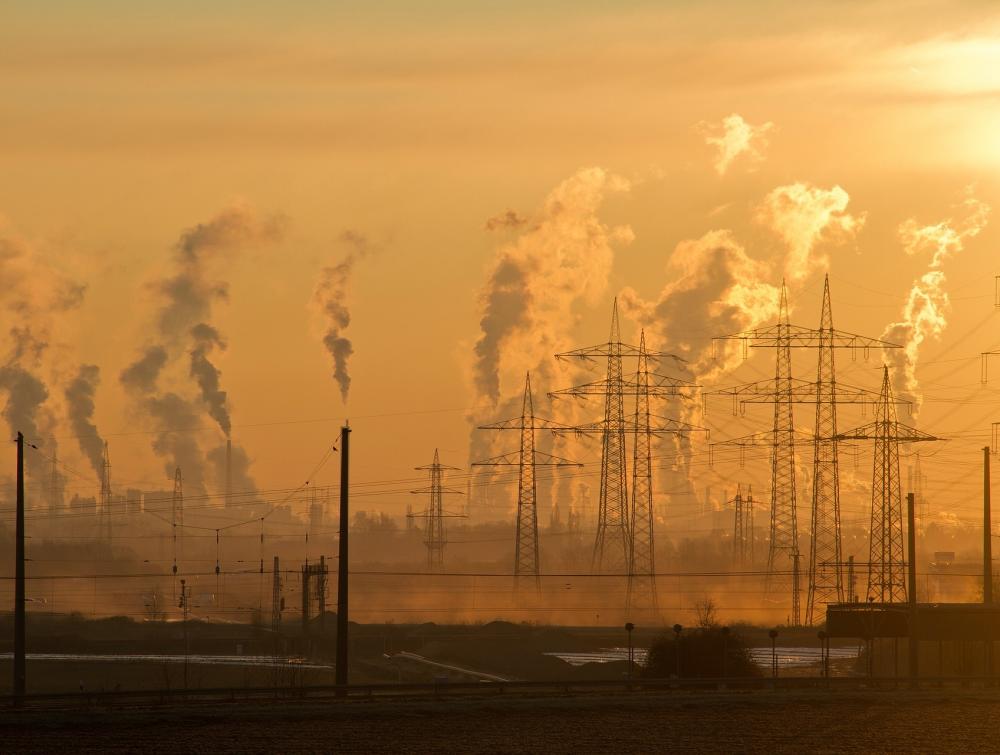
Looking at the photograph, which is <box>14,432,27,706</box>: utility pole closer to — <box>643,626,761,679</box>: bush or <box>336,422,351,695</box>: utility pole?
<box>336,422,351,695</box>: utility pole

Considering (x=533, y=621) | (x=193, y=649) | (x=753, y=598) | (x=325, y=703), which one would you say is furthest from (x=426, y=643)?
(x=753, y=598)

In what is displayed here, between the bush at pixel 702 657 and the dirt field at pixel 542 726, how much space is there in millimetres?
14851

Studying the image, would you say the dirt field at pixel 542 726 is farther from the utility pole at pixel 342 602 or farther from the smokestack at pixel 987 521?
the smokestack at pixel 987 521

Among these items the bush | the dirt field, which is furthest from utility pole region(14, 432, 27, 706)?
the bush

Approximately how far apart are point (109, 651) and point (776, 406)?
43.9m

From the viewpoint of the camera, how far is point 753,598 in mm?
173000

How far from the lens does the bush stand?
66.5 metres

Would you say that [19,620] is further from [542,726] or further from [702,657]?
[702,657]

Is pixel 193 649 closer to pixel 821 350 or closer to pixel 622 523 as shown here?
pixel 622 523

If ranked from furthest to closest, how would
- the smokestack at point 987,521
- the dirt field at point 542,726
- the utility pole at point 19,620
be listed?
1. the smokestack at point 987,521
2. the utility pole at point 19,620
3. the dirt field at point 542,726

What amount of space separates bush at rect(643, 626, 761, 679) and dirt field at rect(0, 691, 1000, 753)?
48.7ft

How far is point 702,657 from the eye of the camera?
67.6 metres

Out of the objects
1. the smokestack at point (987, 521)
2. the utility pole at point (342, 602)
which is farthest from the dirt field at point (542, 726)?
the smokestack at point (987, 521)

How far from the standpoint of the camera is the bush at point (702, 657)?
66.5 meters
